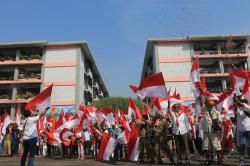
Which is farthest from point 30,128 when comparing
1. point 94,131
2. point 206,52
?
point 206,52

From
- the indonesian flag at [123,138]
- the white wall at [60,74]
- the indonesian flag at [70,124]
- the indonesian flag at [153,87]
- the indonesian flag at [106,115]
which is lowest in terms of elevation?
the indonesian flag at [123,138]

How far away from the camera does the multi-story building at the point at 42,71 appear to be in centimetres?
4394

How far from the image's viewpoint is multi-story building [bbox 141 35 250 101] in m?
45.8

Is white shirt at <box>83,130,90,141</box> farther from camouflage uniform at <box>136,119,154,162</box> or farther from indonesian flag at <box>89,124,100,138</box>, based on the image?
camouflage uniform at <box>136,119,154,162</box>

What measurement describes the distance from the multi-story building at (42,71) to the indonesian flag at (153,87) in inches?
1305

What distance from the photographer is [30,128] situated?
8359 mm

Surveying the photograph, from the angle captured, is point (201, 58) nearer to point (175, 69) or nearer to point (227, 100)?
point (175, 69)

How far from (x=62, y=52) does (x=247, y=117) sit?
39370 millimetres

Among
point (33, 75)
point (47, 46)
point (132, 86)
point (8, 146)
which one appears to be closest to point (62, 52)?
point (47, 46)

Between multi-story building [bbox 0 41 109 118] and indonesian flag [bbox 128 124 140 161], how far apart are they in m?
30.8

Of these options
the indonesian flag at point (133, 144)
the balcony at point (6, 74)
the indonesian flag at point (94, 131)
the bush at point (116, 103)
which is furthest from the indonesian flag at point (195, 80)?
the balcony at point (6, 74)

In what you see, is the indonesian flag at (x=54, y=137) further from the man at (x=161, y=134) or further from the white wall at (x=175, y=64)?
the white wall at (x=175, y=64)

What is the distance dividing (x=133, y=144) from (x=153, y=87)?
124 inches

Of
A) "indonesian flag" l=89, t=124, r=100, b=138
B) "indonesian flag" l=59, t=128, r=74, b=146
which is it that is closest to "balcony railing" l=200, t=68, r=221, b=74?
"indonesian flag" l=89, t=124, r=100, b=138
